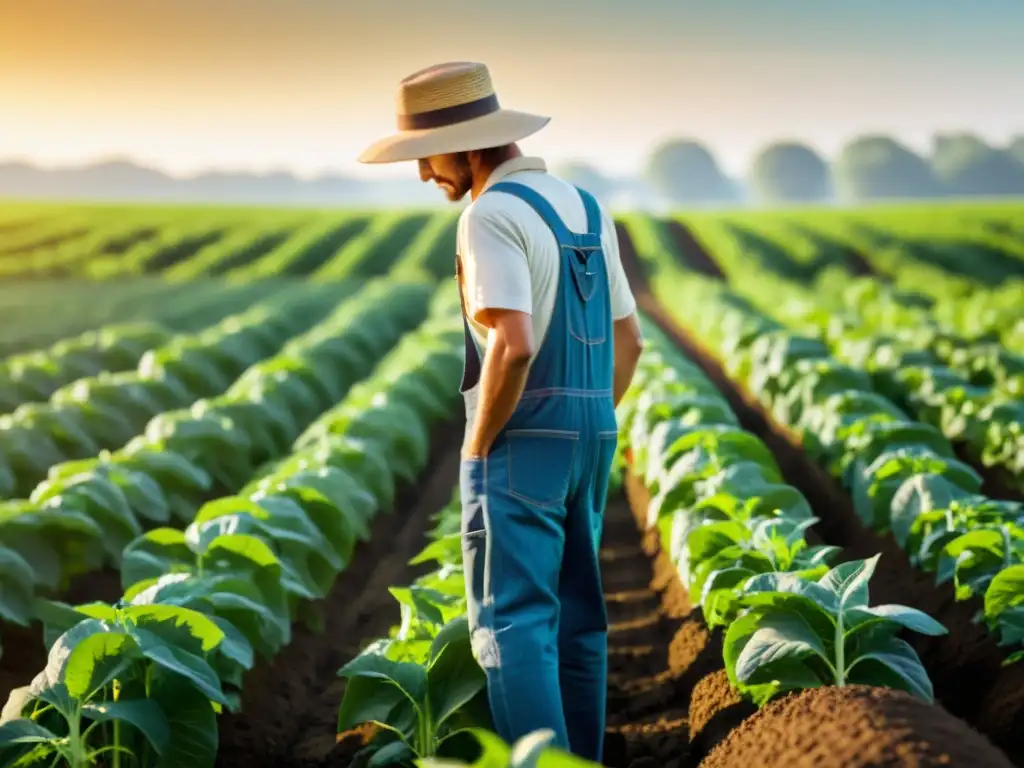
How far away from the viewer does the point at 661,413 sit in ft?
26.2

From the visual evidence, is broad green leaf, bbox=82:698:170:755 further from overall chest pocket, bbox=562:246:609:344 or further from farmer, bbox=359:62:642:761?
overall chest pocket, bbox=562:246:609:344

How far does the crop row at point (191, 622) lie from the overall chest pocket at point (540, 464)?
3.56 ft

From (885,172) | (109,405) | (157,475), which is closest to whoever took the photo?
(157,475)

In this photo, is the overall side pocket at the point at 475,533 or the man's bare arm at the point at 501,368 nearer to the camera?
the man's bare arm at the point at 501,368

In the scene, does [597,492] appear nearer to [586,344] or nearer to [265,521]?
[586,344]

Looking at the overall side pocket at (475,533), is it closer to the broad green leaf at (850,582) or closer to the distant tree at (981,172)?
the broad green leaf at (850,582)

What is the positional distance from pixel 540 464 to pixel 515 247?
2.00 ft

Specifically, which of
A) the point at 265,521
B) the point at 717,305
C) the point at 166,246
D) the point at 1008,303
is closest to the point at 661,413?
the point at 265,521

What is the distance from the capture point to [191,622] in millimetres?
3867

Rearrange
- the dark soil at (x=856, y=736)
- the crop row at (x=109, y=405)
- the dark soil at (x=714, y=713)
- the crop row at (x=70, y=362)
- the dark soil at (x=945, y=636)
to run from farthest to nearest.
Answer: the crop row at (x=70, y=362), the crop row at (x=109, y=405), the dark soil at (x=945, y=636), the dark soil at (x=714, y=713), the dark soil at (x=856, y=736)

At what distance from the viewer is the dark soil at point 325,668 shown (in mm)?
4621

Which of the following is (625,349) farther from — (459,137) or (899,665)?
(899,665)

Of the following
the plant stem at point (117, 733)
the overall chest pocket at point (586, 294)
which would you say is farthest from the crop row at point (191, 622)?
the overall chest pocket at point (586, 294)

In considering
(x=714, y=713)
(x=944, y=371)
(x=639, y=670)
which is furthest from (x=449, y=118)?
(x=944, y=371)
